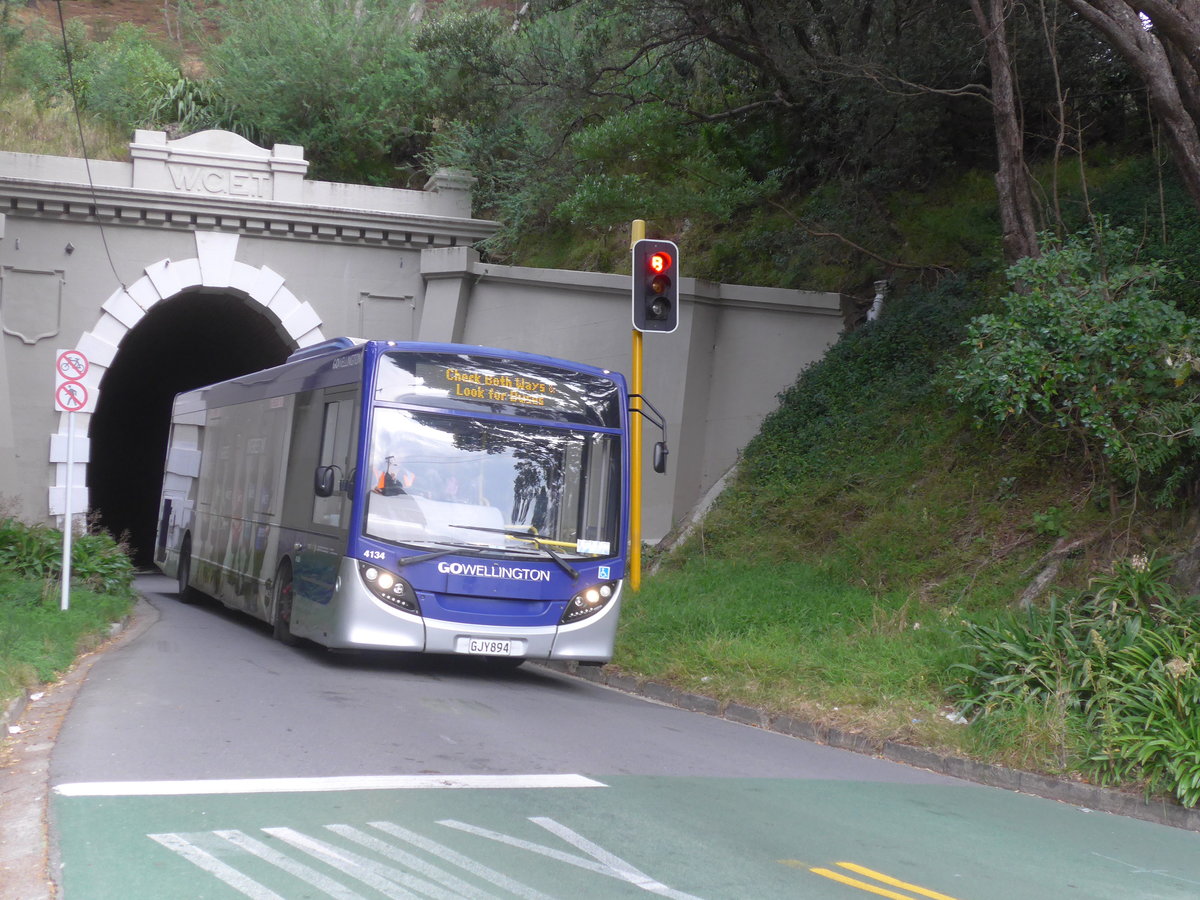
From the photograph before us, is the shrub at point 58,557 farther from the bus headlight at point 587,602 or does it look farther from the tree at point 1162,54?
the tree at point 1162,54

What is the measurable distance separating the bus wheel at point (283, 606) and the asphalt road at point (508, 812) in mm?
2483

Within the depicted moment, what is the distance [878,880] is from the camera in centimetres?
543

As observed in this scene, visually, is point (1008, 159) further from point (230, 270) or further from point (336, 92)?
point (336, 92)

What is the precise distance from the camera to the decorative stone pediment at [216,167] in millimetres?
21438

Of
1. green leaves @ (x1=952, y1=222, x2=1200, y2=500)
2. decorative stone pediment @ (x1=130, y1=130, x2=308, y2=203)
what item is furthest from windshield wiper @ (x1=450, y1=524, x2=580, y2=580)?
decorative stone pediment @ (x1=130, y1=130, x2=308, y2=203)

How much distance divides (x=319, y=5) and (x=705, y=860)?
→ 90.4 feet

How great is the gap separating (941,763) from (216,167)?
17820mm

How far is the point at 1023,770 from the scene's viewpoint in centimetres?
812

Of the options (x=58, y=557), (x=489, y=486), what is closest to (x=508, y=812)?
(x=489, y=486)

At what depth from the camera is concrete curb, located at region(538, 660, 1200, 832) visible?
7.46 meters

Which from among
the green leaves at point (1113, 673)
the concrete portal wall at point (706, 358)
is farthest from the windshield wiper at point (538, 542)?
the concrete portal wall at point (706, 358)

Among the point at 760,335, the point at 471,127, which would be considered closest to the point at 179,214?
the point at 471,127

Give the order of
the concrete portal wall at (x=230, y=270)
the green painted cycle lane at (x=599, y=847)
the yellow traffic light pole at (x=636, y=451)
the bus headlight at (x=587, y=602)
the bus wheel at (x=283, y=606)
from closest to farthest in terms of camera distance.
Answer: the green painted cycle lane at (x=599, y=847)
the bus headlight at (x=587, y=602)
the bus wheel at (x=283, y=606)
the yellow traffic light pole at (x=636, y=451)
the concrete portal wall at (x=230, y=270)

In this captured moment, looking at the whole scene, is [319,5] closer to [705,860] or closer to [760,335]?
[760,335]
